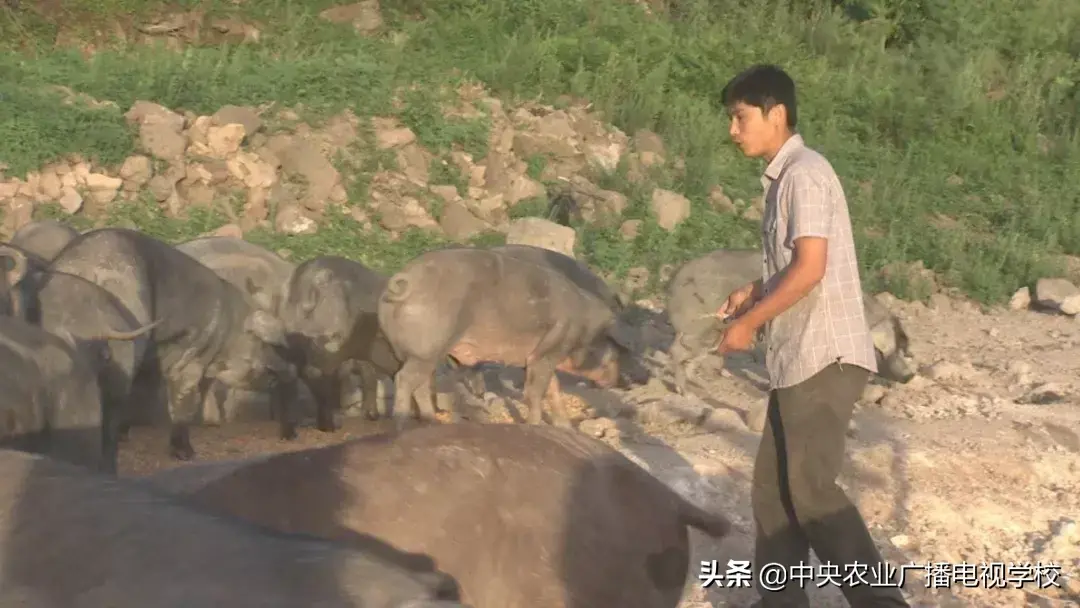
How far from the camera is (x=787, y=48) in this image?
711 inches

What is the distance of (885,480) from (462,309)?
2.57m

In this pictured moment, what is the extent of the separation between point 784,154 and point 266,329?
4.83 meters

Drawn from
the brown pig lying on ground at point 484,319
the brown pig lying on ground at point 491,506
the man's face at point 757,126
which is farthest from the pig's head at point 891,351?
the brown pig lying on ground at point 491,506

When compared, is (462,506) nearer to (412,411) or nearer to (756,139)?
(756,139)

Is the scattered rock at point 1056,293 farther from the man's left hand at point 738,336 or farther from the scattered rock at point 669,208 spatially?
the man's left hand at point 738,336

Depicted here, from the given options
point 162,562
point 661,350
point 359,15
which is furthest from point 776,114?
point 359,15

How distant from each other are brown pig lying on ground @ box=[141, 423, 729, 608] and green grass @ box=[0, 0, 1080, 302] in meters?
8.37

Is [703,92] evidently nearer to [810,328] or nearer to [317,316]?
[317,316]

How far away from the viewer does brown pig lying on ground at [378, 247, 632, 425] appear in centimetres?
767

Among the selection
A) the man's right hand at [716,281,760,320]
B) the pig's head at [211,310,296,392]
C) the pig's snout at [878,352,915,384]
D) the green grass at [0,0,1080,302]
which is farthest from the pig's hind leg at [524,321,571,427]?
the green grass at [0,0,1080,302]

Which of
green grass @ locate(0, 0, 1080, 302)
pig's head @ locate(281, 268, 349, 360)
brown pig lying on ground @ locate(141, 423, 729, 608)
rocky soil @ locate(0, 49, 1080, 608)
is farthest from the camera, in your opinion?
green grass @ locate(0, 0, 1080, 302)

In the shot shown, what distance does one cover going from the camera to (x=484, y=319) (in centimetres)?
789

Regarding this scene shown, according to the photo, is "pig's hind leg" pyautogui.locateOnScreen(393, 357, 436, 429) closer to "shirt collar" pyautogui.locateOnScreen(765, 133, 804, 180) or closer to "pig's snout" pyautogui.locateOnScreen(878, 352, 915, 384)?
"pig's snout" pyautogui.locateOnScreen(878, 352, 915, 384)

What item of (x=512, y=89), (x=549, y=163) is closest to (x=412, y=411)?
(x=549, y=163)
